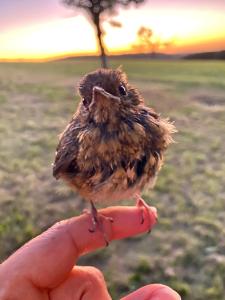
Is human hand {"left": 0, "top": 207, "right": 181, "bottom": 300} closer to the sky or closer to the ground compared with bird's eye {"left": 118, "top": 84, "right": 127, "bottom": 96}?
closer to the ground

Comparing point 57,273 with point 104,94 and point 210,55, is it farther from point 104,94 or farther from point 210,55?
point 210,55

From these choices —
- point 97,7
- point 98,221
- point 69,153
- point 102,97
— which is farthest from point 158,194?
point 97,7

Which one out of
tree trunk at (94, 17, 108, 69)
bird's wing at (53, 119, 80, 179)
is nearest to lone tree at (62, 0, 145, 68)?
tree trunk at (94, 17, 108, 69)

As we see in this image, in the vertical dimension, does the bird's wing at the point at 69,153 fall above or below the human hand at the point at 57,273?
above

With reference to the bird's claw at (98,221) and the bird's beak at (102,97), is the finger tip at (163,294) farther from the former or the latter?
the bird's beak at (102,97)

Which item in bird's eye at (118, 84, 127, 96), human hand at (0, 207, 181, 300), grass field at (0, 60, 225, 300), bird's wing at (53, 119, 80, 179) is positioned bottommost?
grass field at (0, 60, 225, 300)

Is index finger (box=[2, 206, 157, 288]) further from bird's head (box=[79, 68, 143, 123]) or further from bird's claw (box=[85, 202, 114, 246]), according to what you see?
bird's head (box=[79, 68, 143, 123])

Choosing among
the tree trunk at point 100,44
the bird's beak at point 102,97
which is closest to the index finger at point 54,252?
the bird's beak at point 102,97
